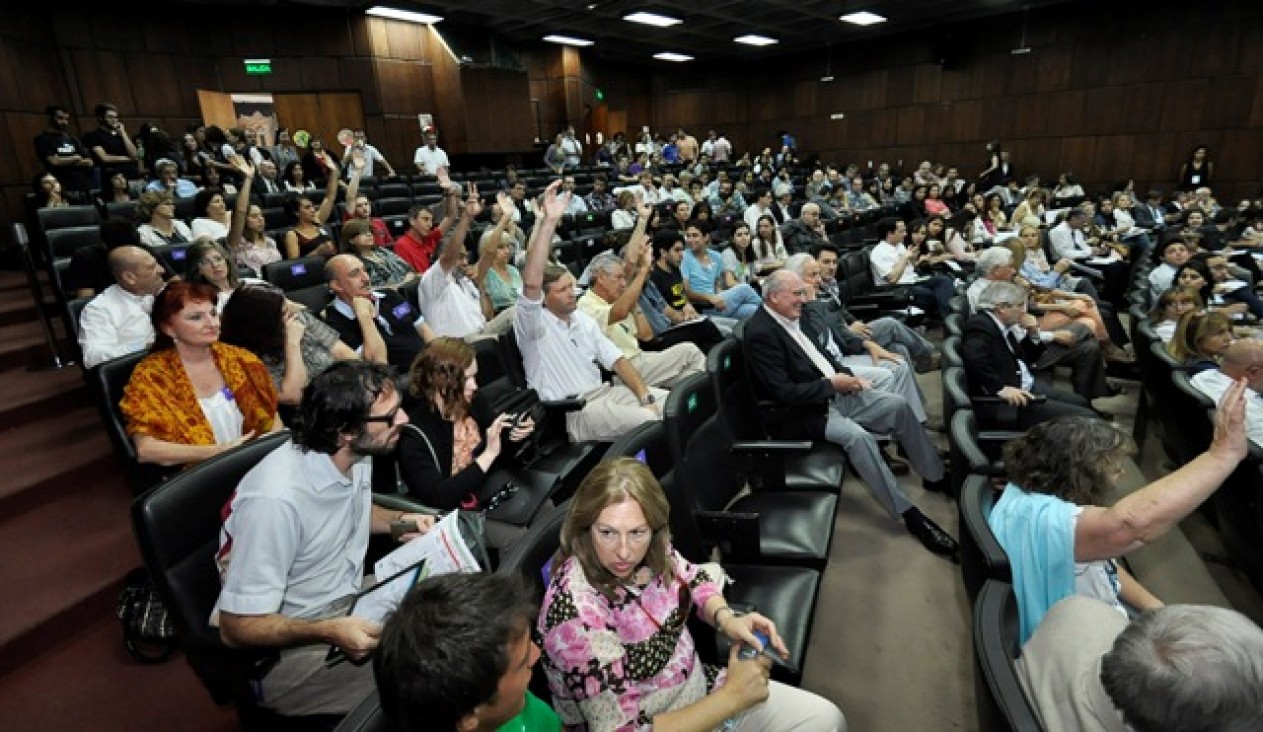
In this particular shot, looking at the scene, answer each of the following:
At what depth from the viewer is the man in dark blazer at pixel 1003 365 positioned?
2979 millimetres

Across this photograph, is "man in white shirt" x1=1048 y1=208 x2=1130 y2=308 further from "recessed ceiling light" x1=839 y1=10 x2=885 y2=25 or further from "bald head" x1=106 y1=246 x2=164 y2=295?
"bald head" x1=106 y1=246 x2=164 y2=295

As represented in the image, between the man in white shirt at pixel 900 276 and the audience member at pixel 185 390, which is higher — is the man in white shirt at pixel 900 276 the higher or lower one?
the lower one

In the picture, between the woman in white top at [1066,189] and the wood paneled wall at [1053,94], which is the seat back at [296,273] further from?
the wood paneled wall at [1053,94]

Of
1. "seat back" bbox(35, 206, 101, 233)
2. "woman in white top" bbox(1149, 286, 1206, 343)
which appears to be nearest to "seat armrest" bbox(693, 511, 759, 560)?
"woman in white top" bbox(1149, 286, 1206, 343)

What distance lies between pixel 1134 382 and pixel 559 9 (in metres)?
10.1

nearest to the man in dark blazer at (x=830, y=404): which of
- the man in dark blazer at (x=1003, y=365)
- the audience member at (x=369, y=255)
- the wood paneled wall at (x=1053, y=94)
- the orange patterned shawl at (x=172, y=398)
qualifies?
the man in dark blazer at (x=1003, y=365)

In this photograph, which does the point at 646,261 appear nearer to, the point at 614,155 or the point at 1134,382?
the point at 1134,382

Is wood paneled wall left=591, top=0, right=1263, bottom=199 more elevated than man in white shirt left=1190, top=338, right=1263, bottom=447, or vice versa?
wood paneled wall left=591, top=0, right=1263, bottom=199

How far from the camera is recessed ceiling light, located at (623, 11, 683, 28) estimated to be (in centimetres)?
1152

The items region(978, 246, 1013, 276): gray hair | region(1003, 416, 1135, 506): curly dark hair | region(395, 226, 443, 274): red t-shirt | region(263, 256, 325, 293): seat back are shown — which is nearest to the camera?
region(1003, 416, 1135, 506): curly dark hair

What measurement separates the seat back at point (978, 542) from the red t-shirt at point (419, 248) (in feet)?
12.4

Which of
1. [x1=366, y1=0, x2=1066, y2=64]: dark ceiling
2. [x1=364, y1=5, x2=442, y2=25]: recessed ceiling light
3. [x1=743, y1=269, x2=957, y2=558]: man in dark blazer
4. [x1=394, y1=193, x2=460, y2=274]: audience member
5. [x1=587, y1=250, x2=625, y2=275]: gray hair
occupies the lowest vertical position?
[x1=743, y1=269, x2=957, y2=558]: man in dark blazer

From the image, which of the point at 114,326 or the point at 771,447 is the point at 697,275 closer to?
the point at 771,447

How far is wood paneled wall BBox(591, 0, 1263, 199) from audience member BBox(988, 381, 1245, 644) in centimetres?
1391
